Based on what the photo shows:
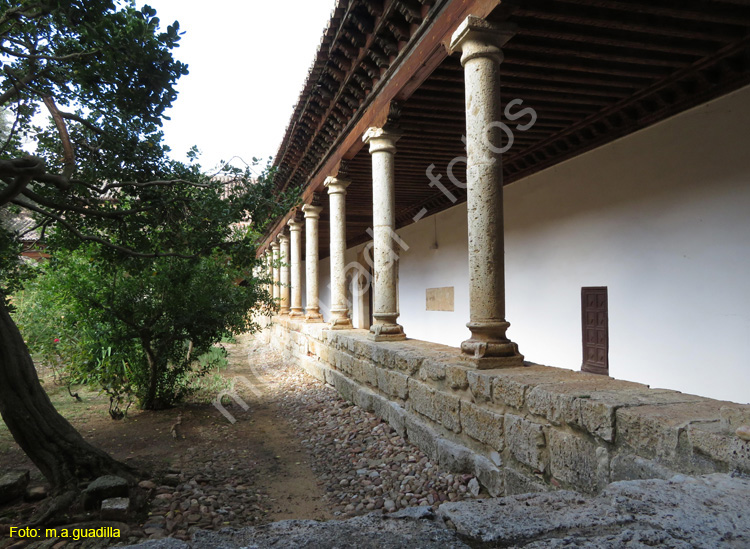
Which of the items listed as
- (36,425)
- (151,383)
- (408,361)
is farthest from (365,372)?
(36,425)

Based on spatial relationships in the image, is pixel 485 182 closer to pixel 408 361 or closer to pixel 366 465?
pixel 408 361

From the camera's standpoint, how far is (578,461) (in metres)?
2.58

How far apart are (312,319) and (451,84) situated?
6.50 metres

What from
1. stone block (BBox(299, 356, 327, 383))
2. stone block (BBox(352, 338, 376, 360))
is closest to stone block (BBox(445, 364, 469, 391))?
stone block (BBox(352, 338, 376, 360))

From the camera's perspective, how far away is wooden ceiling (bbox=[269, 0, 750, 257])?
3875 mm

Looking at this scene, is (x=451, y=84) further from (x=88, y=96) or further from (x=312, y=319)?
(x=312, y=319)

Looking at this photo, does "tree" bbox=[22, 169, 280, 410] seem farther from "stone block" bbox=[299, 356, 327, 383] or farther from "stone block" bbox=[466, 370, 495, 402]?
"stone block" bbox=[466, 370, 495, 402]

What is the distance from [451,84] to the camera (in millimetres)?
5293

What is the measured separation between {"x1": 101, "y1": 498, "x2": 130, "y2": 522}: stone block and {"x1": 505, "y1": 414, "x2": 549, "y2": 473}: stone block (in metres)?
2.58

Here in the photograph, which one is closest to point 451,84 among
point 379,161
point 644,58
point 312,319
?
point 379,161

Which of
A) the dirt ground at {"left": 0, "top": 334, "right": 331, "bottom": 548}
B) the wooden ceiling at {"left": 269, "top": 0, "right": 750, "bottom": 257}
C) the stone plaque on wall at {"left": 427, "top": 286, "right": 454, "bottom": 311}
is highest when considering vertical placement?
the wooden ceiling at {"left": 269, "top": 0, "right": 750, "bottom": 257}

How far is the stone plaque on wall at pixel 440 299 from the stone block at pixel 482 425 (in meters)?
6.60

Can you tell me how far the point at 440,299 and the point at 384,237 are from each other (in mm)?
4925

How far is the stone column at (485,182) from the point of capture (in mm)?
3867
